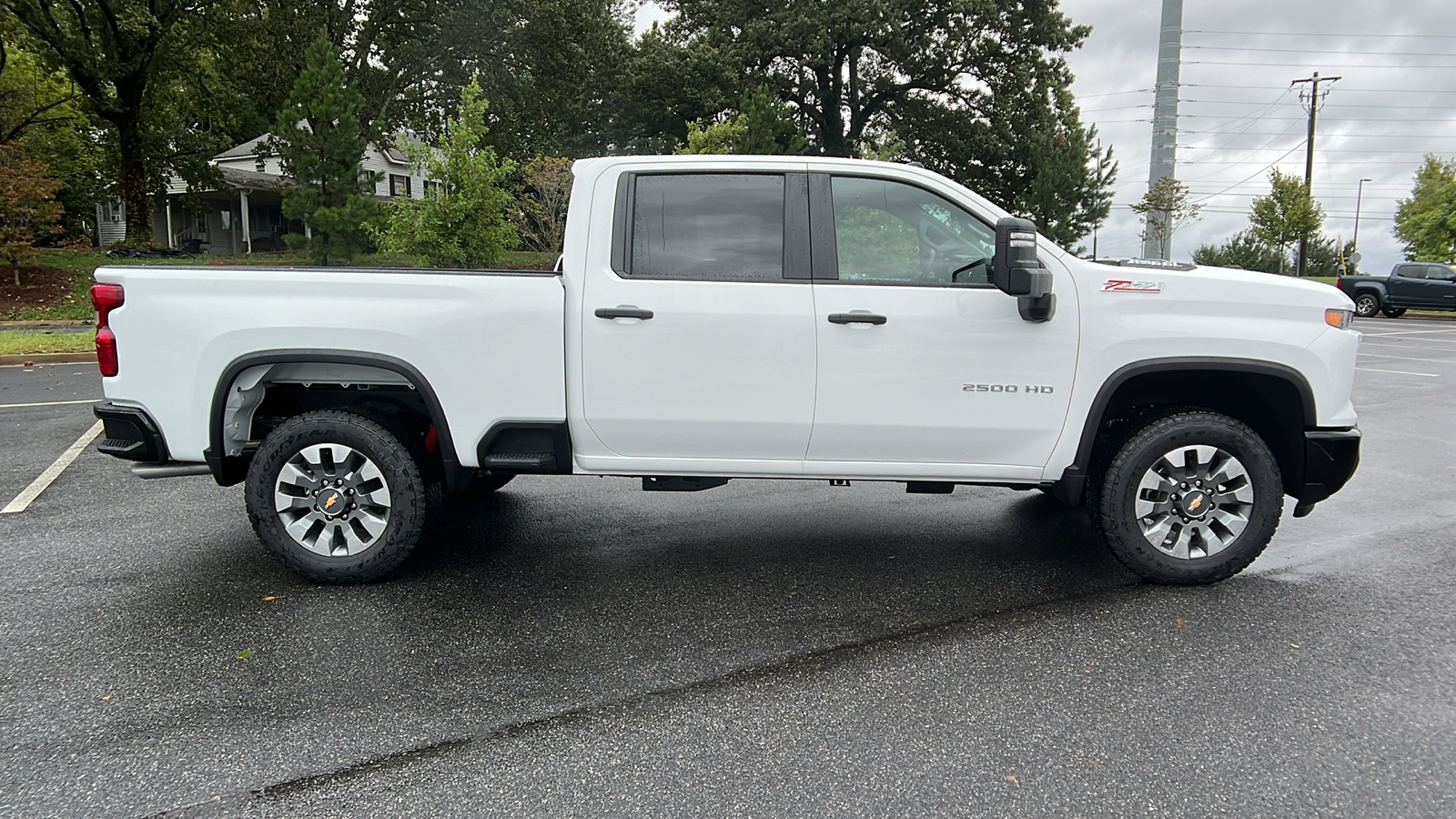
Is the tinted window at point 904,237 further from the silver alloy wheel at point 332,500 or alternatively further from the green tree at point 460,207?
the green tree at point 460,207

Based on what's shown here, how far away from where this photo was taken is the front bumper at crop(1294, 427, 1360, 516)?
13.9ft

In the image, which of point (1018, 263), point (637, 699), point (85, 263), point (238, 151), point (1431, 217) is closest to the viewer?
point (637, 699)

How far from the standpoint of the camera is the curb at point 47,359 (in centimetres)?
1295

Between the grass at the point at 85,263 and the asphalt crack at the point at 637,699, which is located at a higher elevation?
the grass at the point at 85,263

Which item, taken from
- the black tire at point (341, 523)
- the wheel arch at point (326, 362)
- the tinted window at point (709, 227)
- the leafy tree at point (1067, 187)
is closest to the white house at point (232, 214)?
the leafy tree at point (1067, 187)

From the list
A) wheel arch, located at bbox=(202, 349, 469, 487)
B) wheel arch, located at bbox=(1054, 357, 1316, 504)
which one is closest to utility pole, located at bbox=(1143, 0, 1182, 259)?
wheel arch, located at bbox=(1054, 357, 1316, 504)

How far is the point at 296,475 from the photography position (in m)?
4.28

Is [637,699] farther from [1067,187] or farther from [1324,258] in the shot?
[1324,258]

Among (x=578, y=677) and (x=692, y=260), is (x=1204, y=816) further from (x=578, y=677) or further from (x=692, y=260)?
(x=692, y=260)

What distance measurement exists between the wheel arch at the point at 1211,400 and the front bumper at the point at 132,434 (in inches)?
168

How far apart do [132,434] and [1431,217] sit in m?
50.9

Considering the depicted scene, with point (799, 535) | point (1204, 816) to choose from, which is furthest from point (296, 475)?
point (1204, 816)

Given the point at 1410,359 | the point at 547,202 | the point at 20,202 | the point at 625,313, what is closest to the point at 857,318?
the point at 625,313

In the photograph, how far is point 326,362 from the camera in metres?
4.27
